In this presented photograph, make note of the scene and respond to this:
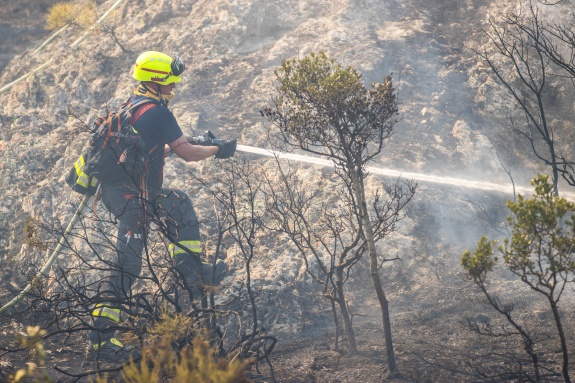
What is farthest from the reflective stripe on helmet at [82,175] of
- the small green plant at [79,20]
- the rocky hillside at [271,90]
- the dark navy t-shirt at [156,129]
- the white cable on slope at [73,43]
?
the white cable on slope at [73,43]

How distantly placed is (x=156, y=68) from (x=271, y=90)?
4532 mm

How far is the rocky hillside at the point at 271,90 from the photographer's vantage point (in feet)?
30.9

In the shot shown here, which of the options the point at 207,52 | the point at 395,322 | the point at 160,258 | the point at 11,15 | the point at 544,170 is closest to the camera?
the point at 395,322

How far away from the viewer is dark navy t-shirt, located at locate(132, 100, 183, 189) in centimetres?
703

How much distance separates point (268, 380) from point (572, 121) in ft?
25.4

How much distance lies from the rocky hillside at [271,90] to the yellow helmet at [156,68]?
9.42 ft

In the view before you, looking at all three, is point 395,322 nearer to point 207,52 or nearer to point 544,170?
point 544,170

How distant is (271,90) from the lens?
11.5m

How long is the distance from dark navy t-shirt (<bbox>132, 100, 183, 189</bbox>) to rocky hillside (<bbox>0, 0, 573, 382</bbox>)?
241cm

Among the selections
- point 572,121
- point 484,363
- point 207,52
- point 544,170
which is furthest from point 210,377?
point 207,52

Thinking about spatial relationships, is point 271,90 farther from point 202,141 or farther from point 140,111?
point 140,111

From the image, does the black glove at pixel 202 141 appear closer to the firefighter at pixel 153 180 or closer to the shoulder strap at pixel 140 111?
the firefighter at pixel 153 180

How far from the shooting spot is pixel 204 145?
7730 mm

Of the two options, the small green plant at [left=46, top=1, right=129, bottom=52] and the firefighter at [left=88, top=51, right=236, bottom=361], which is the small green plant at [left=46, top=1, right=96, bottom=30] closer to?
the small green plant at [left=46, top=1, right=129, bottom=52]
